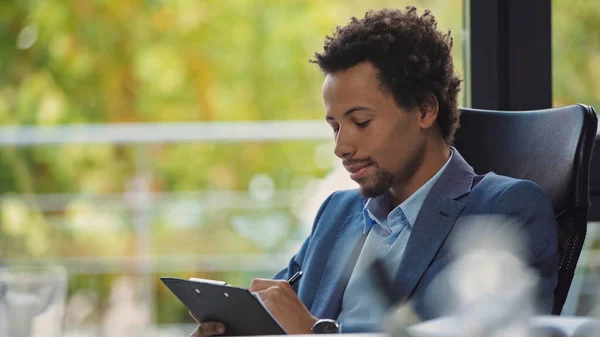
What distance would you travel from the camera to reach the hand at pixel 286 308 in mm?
1269

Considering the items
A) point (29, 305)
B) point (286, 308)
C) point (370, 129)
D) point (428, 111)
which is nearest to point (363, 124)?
point (370, 129)

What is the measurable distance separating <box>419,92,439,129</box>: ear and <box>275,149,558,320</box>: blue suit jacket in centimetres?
7

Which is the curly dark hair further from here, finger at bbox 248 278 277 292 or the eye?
finger at bbox 248 278 277 292

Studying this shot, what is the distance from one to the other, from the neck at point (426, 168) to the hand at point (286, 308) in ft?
0.89

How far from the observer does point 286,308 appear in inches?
50.6

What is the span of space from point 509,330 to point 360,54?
998 millimetres

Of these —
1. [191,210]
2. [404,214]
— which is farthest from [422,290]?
[191,210]

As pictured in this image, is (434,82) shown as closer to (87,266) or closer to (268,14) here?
(87,266)

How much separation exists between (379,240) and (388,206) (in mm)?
71

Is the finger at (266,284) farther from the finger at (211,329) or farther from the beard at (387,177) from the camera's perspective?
the beard at (387,177)

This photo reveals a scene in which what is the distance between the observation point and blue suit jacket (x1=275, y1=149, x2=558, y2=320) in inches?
47.1

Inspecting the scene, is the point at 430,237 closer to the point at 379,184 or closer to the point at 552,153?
the point at 379,184

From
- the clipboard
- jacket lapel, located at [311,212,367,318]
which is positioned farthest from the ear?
the clipboard

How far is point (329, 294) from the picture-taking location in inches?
55.1
